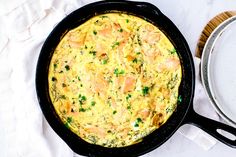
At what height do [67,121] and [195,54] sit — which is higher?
[195,54]

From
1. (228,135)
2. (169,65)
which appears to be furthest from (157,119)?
(228,135)

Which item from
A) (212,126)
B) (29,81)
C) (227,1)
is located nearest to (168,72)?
(212,126)

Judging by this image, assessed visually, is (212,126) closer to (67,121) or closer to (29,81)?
(67,121)

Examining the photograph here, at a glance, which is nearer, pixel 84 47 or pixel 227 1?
pixel 84 47

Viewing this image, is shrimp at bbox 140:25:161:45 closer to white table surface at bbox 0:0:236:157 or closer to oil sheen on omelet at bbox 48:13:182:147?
oil sheen on omelet at bbox 48:13:182:147

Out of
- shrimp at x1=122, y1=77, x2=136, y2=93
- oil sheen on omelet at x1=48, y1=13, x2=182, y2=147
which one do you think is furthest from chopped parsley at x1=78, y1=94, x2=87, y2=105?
shrimp at x1=122, y1=77, x2=136, y2=93
